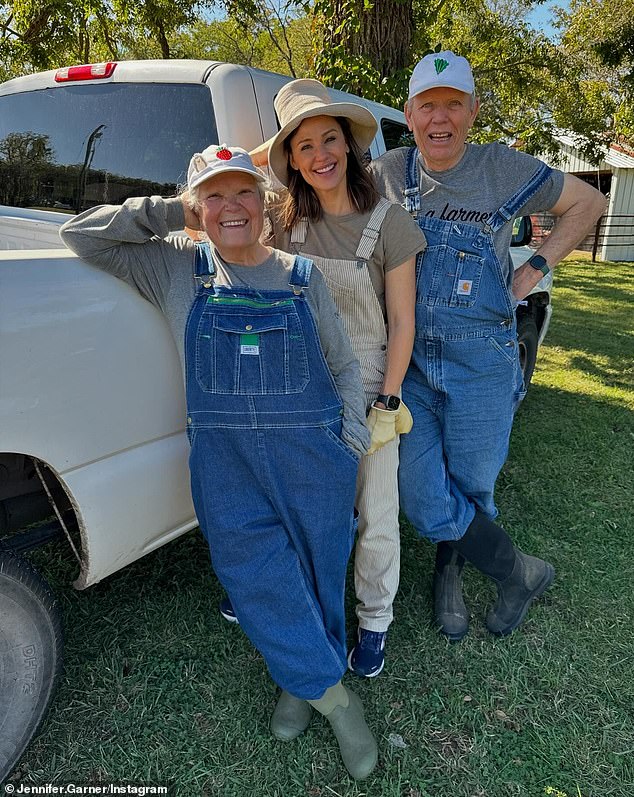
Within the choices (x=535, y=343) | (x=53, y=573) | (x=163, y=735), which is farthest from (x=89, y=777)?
(x=535, y=343)

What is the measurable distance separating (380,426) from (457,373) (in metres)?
0.41

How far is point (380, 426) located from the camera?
2217mm

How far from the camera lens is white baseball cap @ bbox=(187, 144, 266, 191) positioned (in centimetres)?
182

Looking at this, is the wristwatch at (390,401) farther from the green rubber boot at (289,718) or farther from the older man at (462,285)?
the green rubber boot at (289,718)

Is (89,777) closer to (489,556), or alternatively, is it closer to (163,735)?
(163,735)

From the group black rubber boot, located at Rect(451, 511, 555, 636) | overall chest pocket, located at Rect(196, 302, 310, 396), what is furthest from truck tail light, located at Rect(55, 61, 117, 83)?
black rubber boot, located at Rect(451, 511, 555, 636)

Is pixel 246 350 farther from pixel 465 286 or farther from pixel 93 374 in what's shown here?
pixel 465 286

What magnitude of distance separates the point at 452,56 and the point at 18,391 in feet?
6.01

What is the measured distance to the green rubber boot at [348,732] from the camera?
6.69 feet

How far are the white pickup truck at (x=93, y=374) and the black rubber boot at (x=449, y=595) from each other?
1174 millimetres

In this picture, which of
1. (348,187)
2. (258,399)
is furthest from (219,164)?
(258,399)

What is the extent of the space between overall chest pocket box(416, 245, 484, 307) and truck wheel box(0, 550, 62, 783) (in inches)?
63.4

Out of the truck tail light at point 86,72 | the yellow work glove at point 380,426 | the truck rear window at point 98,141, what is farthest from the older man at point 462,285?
the truck tail light at point 86,72

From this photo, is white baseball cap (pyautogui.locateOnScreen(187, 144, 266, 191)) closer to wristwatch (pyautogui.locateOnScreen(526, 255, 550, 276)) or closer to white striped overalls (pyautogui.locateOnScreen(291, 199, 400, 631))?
white striped overalls (pyautogui.locateOnScreen(291, 199, 400, 631))
